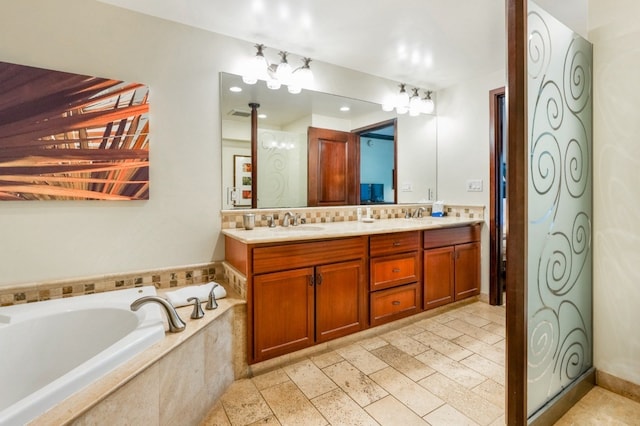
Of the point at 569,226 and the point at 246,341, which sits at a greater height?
the point at 569,226

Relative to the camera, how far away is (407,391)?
174cm

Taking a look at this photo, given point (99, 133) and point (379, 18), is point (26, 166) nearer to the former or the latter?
point (99, 133)

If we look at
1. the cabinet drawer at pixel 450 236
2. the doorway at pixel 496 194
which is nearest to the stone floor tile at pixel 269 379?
the cabinet drawer at pixel 450 236

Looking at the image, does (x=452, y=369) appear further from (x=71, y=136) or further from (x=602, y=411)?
(x=71, y=136)

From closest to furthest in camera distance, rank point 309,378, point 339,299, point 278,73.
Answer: point 309,378 < point 339,299 < point 278,73

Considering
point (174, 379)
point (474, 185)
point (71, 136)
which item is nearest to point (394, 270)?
point (474, 185)

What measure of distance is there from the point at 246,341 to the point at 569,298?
5.88ft

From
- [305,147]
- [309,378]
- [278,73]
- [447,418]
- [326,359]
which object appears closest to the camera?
[447,418]

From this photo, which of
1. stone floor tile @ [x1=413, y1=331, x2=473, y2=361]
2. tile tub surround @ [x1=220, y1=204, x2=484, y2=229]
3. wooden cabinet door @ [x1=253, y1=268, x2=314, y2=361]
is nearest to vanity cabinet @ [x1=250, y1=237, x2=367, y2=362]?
wooden cabinet door @ [x1=253, y1=268, x2=314, y2=361]

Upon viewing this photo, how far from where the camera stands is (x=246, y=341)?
1.87 m

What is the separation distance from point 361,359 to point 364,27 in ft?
7.60

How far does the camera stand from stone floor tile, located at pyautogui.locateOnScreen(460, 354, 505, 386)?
73.4 inches

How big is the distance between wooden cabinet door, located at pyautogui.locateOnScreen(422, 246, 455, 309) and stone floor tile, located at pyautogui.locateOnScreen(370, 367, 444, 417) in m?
0.98

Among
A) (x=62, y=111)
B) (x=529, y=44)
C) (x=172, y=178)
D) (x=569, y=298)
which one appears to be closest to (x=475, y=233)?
(x=569, y=298)
